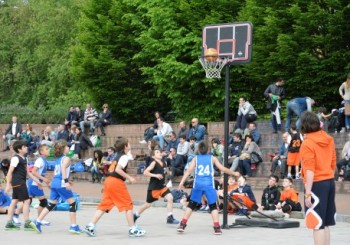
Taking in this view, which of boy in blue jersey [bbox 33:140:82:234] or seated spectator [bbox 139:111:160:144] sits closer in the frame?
boy in blue jersey [bbox 33:140:82:234]

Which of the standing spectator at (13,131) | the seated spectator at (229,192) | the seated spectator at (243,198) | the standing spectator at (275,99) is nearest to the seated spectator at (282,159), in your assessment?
the standing spectator at (275,99)

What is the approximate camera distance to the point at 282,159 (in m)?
25.7

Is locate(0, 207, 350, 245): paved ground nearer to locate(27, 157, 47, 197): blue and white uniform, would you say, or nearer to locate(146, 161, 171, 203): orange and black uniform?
locate(146, 161, 171, 203): orange and black uniform

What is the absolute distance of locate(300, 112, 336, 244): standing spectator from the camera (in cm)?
1070

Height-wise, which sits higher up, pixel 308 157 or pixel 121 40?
pixel 121 40

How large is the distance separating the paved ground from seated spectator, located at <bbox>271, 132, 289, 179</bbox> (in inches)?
285

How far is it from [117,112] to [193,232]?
2719 centimetres

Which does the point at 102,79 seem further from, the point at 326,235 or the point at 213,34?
the point at 326,235

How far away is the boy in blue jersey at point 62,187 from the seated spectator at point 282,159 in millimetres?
10815

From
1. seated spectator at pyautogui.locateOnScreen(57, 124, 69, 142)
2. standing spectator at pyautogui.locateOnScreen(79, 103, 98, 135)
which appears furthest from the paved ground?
standing spectator at pyautogui.locateOnScreen(79, 103, 98, 135)

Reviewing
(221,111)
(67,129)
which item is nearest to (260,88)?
(221,111)

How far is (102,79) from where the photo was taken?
42969 mm

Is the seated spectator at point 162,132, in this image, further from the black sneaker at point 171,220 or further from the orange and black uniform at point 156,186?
the orange and black uniform at point 156,186

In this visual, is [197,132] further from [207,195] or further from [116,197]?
[116,197]
